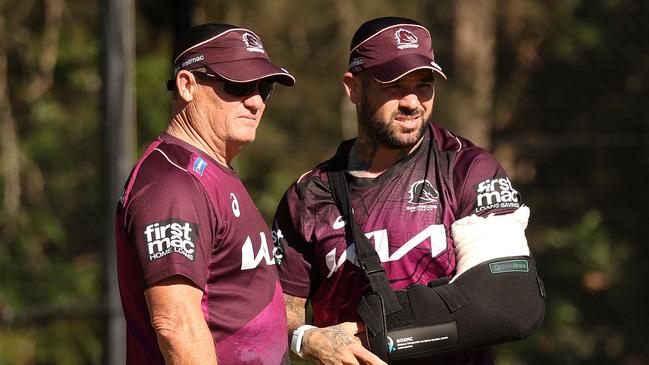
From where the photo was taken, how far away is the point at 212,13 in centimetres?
841

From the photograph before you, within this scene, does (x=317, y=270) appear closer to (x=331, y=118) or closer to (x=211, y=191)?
(x=211, y=191)

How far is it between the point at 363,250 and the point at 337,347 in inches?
13.5

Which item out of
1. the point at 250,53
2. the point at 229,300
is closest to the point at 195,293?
the point at 229,300

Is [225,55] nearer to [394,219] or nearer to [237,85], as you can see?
[237,85]

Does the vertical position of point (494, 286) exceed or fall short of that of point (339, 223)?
it falls short

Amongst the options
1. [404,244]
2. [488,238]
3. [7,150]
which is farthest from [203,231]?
[7,150]

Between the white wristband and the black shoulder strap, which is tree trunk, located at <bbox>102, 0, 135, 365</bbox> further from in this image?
the white wristband

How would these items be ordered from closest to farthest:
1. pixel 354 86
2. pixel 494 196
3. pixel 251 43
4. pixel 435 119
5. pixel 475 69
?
pixel 251 43 → pixel 494 196 → pixel 354 86 → pixel 435 119 → pixel 475 69

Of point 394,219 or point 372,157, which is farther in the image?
point 372,157

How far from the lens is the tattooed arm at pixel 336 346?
3.59 metres

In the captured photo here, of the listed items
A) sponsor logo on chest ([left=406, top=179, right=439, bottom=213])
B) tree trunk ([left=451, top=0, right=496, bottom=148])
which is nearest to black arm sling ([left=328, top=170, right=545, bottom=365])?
sponsor logo on chest ([left=406, top=179, right=439, bottom=213])

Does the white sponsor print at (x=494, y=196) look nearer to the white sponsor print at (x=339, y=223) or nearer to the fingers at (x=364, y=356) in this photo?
the white sponsor print at (x=339, y=223)

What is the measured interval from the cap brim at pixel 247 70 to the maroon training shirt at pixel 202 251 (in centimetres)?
24

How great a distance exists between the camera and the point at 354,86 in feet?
13.5
